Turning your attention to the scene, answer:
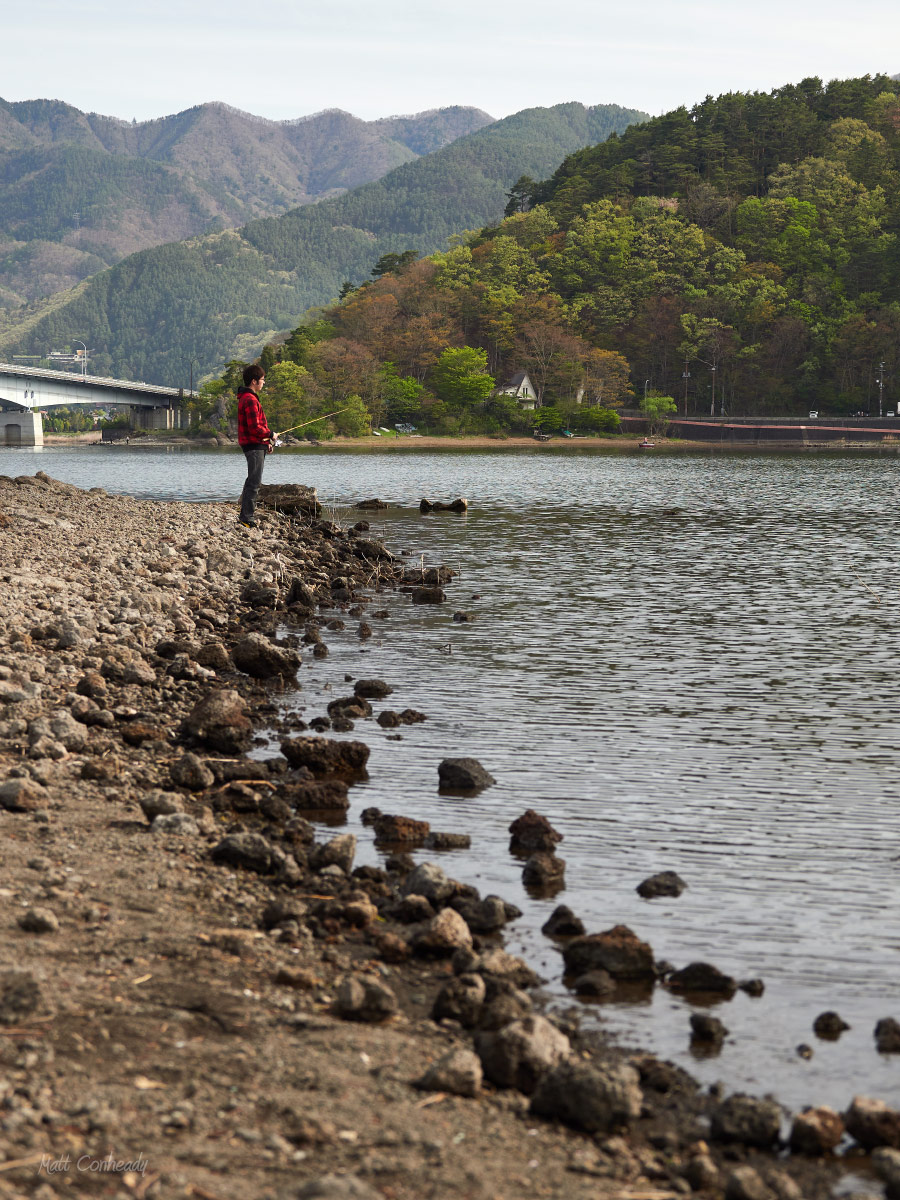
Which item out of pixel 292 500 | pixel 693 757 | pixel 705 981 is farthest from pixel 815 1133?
pixel 292 500

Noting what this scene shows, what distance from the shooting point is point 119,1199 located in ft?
14.6

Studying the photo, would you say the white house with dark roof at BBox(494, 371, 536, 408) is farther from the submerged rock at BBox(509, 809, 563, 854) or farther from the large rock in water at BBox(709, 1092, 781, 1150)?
the large rock in water at BBox(709, 1092, 781, 1150)

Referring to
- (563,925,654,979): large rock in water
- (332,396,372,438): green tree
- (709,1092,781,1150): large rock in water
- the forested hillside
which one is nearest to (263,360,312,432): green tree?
the forested hillside

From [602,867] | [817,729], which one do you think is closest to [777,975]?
[602,867]

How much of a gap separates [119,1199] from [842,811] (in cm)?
823

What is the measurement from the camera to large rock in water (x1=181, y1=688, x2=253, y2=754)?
12.2 meters

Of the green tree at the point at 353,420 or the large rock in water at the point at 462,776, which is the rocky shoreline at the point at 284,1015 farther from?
the green tree at the point at 353,420

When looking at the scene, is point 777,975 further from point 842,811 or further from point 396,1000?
point 842,811

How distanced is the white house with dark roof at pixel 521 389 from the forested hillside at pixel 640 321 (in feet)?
3.91

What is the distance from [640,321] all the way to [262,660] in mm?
174410

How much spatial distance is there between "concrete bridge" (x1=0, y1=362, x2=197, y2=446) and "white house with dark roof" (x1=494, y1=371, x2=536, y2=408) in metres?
51.5

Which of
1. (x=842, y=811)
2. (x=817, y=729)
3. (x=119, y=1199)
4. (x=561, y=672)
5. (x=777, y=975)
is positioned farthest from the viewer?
(x=561, y=672)

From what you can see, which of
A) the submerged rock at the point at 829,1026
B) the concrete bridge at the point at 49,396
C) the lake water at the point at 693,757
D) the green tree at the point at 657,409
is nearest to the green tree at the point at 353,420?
the concrete bridge at the point at 49,396

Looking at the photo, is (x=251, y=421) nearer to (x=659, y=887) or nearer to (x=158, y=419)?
(x=659, y=887)
